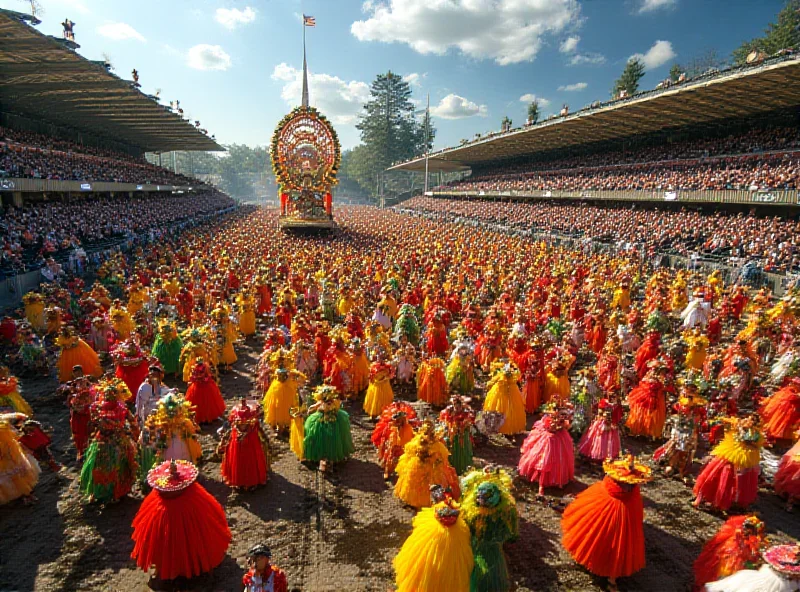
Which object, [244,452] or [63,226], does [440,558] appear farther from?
[63,226]

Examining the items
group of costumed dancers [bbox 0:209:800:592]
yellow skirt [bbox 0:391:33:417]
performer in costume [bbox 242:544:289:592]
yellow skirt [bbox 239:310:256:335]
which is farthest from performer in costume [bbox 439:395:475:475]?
yellow skirt [bbox 239:310:256:335]

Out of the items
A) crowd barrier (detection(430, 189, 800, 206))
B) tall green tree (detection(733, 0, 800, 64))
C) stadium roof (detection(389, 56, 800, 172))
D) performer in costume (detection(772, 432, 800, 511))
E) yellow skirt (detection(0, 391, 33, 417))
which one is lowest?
performer in costume (detection(772, 432, 800, 511))

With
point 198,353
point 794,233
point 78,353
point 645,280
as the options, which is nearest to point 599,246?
point 645,280

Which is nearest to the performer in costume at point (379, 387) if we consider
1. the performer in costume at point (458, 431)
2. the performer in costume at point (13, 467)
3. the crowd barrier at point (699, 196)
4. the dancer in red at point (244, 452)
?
the performer in costume at point (458, 431)

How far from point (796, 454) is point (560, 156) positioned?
52030 mm

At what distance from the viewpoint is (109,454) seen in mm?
6625

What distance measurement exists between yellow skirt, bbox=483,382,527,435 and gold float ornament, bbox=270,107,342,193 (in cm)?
3469

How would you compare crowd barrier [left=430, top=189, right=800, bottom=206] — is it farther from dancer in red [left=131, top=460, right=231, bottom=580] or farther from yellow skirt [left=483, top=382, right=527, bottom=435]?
dancer in red [left=131, top=460, right=231, bottom=580]

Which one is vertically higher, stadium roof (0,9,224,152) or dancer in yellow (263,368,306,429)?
stadium roof (0,9,224,152)

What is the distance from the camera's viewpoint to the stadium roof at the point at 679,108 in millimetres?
23078

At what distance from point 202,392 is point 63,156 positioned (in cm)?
3715

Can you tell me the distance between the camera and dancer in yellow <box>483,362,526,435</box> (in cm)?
894

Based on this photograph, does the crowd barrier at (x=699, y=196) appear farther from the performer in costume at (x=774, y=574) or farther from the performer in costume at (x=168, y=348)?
the performer in costume at (x=168, y=348)

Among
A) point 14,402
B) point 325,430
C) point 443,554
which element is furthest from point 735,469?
point 14,402
